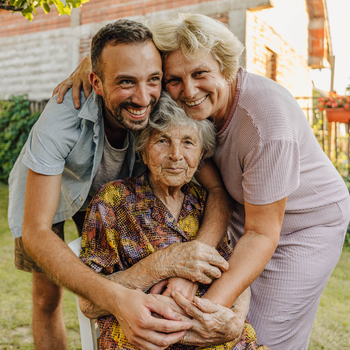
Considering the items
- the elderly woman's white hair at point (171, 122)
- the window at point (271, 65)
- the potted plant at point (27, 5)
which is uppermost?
the window at point (271, 65)

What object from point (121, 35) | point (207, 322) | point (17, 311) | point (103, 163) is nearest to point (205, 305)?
point (207, 322)

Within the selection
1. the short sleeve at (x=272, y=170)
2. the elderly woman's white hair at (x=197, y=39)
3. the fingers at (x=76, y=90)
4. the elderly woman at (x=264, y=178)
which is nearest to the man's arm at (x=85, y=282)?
the elderly woman at (x=264, y=178)

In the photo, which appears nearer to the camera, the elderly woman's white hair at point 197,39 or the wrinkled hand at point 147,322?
the wrinkled hand at point 147,322

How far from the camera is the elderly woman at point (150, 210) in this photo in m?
1.83

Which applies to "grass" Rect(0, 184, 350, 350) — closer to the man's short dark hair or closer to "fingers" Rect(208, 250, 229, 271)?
"fingers" Rect(208, 250, 229, 271)

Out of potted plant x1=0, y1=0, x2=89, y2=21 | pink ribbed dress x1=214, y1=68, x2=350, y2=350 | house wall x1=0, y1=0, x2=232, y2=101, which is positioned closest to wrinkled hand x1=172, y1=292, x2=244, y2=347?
pink ribbed dress x1=214, y1=68, x2=350, y2=350

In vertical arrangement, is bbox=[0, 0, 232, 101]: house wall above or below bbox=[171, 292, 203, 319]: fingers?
above

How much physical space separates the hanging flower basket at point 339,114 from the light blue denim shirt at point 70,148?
4913 mm

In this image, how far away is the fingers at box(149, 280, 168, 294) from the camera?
1757 millimetres

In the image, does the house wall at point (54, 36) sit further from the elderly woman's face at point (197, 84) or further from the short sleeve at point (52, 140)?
the short sleeve at point (52, 140)

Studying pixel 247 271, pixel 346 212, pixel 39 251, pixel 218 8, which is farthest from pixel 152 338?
pixel 218 8

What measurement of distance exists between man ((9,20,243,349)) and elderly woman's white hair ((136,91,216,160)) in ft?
0.18

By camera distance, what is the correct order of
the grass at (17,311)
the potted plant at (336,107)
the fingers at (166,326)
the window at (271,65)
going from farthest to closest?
1. the window at (271,65)
2. the potted plant at (336,107)
3. the grass at (17,311)
4. the fingers at (166,326)

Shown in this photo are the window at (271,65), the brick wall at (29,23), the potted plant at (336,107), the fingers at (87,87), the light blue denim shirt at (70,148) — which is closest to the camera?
the light blue denim shirt at (70,148)
